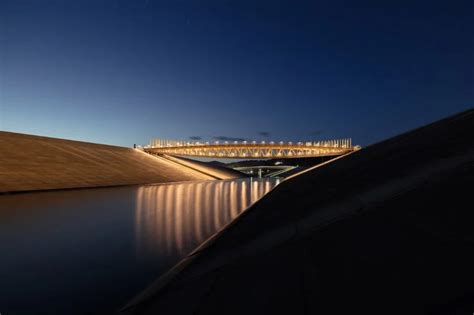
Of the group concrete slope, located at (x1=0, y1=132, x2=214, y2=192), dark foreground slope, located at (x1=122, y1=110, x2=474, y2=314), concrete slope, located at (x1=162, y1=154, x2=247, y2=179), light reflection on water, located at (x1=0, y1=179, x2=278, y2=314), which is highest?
concrete slope, located at (x1=162, y1=154, x2=247, y2=179)

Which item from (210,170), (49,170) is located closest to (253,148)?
(210,170)

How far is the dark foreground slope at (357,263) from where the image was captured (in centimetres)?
219

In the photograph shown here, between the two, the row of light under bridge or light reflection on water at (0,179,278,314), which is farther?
the row of light under bridge

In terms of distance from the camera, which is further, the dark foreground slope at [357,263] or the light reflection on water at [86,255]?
the light reflection on water at [86,255]

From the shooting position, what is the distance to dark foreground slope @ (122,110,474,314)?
2.19 m

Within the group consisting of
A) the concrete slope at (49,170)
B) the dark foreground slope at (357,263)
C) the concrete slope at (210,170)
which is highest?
the concrete slope at (210,170)

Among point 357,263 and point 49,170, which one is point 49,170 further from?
point 357,263

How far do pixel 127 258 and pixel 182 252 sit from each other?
1.44m

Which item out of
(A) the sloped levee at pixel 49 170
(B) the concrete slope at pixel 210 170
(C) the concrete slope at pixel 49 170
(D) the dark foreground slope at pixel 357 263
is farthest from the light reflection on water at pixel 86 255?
(B) the concrete slope at pixel 210 170

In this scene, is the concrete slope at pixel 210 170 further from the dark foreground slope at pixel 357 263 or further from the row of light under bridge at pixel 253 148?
the dark foreground slope at pixel 357 263

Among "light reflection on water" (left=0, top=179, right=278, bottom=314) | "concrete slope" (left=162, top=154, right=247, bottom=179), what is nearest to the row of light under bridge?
"concrete slope" (left=162, top=154, right=247, bottom=179)

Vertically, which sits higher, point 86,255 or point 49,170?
point 49,170

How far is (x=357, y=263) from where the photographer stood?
109 inches

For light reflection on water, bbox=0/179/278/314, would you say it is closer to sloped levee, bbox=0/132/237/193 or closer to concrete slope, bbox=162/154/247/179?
sloped levee, bbox=0/132/237/193
